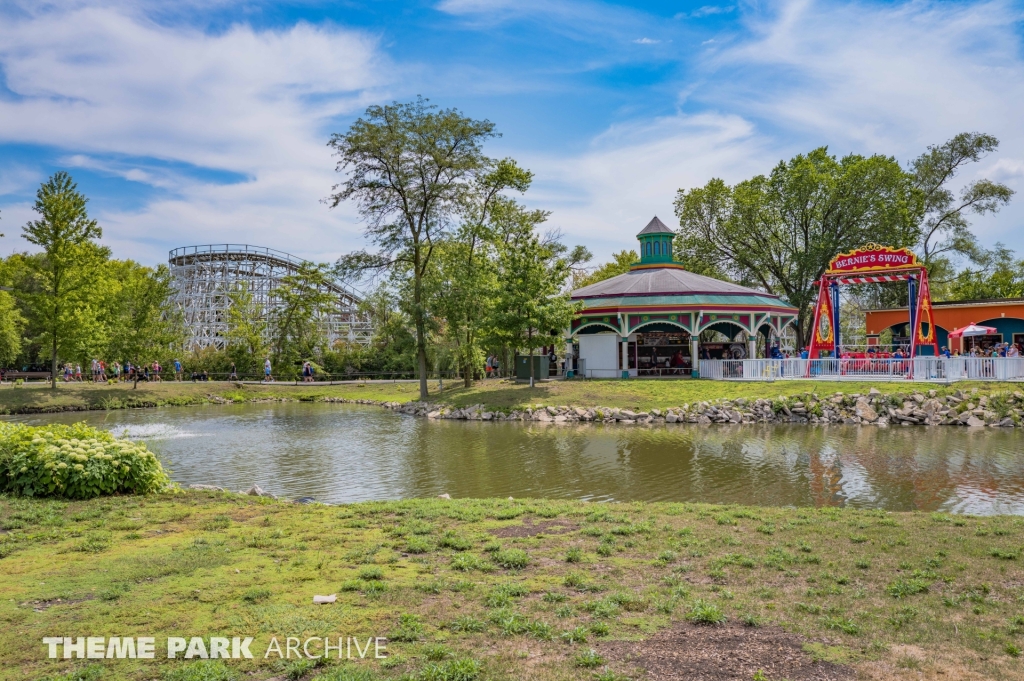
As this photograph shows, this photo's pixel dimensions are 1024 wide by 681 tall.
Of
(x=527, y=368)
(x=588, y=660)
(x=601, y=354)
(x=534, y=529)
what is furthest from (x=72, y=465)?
(x=601, y=354)

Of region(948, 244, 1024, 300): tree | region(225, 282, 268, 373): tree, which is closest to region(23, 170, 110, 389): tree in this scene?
region(225, 282, 268, 373): tree

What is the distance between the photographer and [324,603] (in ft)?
18.9

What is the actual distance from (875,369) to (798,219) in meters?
19.0

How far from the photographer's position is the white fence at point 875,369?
24.8 meters

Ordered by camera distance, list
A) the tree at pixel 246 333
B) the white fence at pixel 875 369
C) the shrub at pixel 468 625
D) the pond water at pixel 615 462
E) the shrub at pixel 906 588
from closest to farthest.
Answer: the shrub at pixel 468 625
the shrub at pixel 906 588
the pond water at pixel 615 462
the white fence at pixel 875 369
the tree at pixel 246 333

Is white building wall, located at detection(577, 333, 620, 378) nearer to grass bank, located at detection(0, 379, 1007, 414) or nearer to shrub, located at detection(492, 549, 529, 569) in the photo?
grass bank, located at detection(0, 379, 1007, 414)

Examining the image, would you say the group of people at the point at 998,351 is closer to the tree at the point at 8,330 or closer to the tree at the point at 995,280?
the tree at the point at 995,280

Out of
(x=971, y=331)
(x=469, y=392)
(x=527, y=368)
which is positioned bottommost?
(x=469, y=392)

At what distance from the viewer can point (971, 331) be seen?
3281 centimetres

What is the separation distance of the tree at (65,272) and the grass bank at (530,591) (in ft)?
98.0

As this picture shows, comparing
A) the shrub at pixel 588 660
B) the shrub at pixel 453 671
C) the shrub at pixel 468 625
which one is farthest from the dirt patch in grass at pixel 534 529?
the shrub at pixel 453 671

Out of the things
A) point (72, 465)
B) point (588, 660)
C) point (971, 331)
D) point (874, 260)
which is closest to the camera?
point (588, 660)

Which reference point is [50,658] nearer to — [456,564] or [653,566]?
[456,564]

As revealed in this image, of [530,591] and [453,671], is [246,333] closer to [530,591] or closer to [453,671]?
[530,591]
